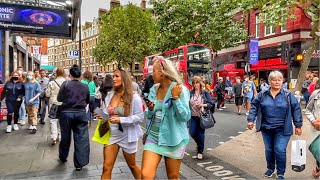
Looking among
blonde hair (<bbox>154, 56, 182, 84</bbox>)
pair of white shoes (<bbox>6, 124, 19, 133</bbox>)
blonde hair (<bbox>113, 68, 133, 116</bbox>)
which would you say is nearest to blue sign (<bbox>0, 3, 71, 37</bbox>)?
pair of white shoes (<bbox>6, 124, 19, 133</bbox>)

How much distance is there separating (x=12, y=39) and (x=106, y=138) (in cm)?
1607

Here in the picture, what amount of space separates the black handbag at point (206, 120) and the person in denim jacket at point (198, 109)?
87 millimetres

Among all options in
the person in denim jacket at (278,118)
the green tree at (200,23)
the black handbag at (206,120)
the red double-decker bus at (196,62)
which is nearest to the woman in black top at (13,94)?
the black handbag at (206,120)

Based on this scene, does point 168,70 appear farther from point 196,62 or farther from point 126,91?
point 196,62

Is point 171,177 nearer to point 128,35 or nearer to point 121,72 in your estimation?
point 121,72

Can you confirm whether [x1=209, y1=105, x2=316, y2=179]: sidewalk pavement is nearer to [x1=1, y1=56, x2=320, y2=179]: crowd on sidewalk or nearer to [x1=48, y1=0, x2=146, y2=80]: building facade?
[x1=1, y1=56, x2=320, y2=179]: crowd on sidewalk

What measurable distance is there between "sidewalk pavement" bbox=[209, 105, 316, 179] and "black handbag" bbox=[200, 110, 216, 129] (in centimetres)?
71

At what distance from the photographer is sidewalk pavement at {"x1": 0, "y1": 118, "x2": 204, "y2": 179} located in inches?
208

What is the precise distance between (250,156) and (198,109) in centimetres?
141

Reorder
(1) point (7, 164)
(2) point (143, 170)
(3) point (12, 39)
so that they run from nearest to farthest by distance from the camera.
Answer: (2) point (143, 170) → (1) point (7, 164) → (3) point (12, 39)

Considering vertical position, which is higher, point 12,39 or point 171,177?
point 12,39

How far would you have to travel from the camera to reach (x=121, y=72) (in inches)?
167

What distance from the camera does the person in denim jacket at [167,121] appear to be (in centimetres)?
337

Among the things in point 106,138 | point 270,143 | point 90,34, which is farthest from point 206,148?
point 90,34
